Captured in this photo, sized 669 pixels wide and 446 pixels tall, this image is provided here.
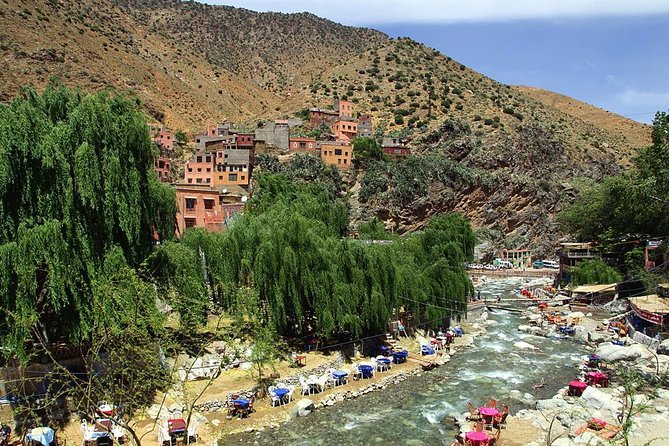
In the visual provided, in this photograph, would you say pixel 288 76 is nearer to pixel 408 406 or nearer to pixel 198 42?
pixel 198 42

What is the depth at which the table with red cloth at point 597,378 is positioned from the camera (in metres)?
20.2

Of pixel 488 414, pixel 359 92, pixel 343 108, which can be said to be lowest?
pixel 488 414

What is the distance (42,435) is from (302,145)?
5639cm

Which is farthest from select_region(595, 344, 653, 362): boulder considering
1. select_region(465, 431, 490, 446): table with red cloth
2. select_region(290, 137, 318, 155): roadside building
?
select_region(290, 137, 318, 155): roadside building

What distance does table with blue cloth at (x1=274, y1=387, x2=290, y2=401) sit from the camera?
56.9 feet

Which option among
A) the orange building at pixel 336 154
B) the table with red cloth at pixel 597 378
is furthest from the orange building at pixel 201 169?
the table with red cloth at pixel 597 378

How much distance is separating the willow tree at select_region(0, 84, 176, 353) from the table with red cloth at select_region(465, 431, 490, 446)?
10.6 meters

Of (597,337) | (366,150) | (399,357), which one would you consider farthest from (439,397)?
(366,150)

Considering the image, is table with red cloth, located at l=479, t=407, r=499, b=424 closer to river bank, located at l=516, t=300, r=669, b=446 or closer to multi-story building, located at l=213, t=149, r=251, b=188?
river bank, located at l=516, t=300, r=669, b=446

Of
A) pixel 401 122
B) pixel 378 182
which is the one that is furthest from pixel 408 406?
pixel 401 122

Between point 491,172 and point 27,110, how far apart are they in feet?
194

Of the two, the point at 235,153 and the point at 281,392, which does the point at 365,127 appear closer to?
the point at 235,153

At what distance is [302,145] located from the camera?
67000 millimetres

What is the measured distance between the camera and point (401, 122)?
84.8 meters
